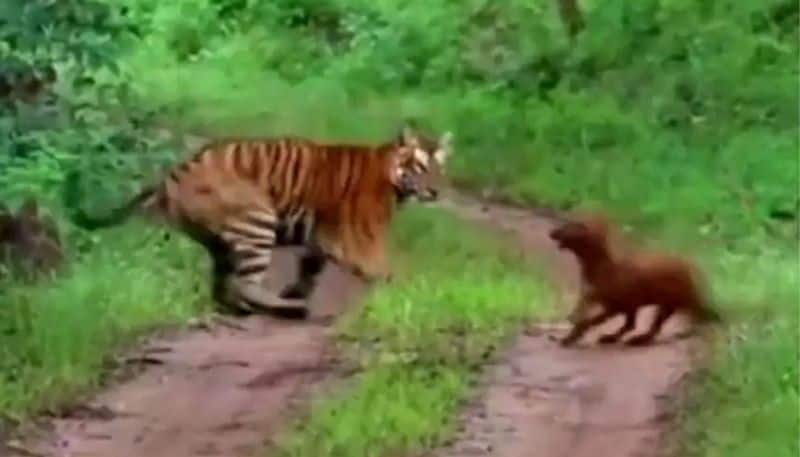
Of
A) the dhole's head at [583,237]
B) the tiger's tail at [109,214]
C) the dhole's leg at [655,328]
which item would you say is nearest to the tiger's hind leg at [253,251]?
the tiger's tail at [109,214]

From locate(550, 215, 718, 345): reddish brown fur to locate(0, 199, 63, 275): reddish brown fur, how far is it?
1.27 m

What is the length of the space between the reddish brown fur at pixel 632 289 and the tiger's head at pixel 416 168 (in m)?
0.94

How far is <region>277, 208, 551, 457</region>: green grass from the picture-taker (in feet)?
11.8

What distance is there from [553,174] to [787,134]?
1.21m

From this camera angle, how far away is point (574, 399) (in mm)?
3939

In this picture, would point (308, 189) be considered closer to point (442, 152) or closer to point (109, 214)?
point (442, 152)

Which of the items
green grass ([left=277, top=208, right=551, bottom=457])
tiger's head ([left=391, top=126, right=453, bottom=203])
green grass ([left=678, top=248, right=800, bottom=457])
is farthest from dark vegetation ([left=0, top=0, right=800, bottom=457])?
tiger's head ([left=391, top=126, right=453, bottom=203])

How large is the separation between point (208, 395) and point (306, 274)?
126 cm

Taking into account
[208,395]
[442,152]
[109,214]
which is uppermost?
[442,152]

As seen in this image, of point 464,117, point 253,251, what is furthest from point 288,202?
point 464,117

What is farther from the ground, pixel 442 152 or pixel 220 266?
pixel 442 152

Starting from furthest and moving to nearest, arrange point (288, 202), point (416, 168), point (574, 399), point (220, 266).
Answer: point (416, 168) < point (288, 202) < point (220, 266) < point (574, 399)

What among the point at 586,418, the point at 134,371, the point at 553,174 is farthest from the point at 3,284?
the point at 553,174

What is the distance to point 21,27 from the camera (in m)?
4.14
